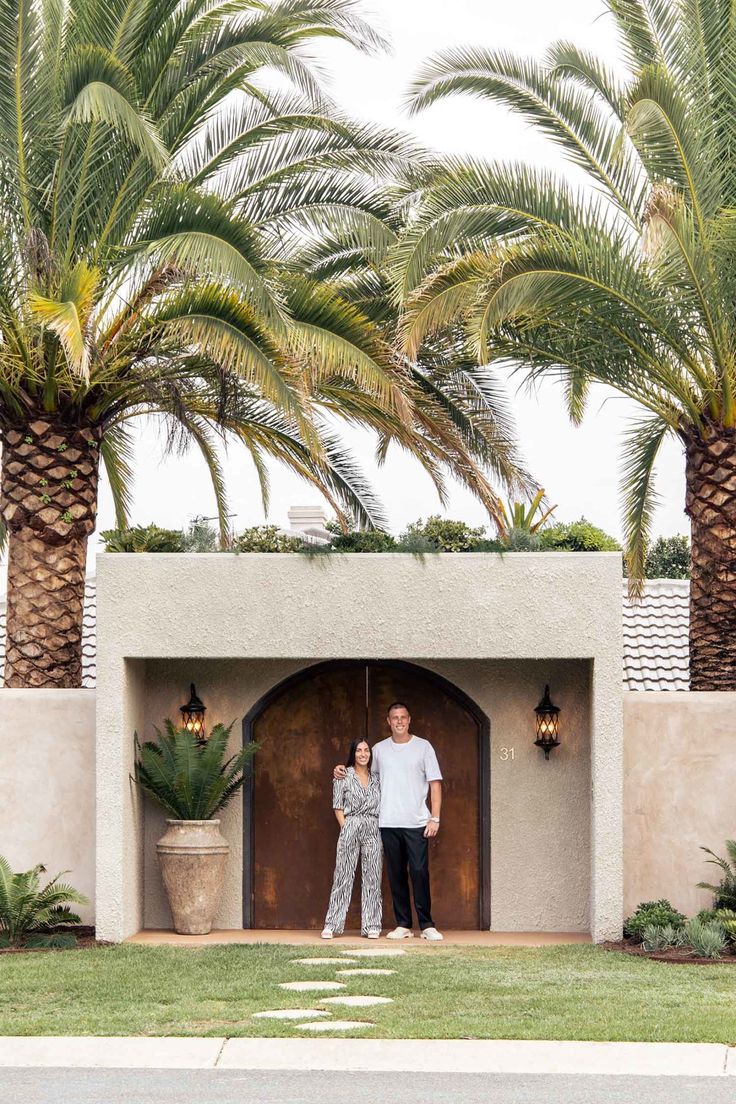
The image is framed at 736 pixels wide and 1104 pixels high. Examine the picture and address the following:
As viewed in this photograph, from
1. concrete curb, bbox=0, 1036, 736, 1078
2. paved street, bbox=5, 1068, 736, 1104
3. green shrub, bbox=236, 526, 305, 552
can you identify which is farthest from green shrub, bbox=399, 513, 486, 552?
paved street, bbox=5, 1068, 736, 1104

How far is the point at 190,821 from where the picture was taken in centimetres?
1268

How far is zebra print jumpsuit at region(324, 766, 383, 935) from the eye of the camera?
12.7 metres

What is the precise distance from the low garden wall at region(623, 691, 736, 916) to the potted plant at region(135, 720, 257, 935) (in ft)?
11.1

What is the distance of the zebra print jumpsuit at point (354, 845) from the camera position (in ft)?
41.5

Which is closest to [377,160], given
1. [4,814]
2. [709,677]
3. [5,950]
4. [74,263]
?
[74,263]

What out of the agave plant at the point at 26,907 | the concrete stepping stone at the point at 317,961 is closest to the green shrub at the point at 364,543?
the concrete stepping stone at the point at 317,961

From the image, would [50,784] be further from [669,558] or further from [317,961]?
[669,558]

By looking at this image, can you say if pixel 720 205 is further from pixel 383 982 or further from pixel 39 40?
pixel 383 982

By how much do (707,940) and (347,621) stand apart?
384 cm

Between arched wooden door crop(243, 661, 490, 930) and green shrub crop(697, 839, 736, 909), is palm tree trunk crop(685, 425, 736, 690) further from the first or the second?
arched wooden door crop(243, 661, 490, 930)

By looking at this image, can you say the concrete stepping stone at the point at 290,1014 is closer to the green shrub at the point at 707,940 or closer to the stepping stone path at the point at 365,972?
→ the stepping stone path at the point at 365,972

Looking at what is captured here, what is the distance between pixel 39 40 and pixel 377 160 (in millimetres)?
3548

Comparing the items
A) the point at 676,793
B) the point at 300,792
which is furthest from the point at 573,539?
the point at 300,792

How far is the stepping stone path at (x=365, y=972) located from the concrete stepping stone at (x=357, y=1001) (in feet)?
2.88
